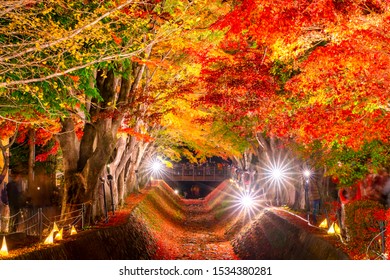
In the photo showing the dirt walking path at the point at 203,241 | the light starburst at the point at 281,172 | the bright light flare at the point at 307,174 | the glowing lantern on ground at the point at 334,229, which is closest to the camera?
the glowing lantern on ground at the point at 334,229

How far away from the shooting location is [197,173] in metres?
61.5

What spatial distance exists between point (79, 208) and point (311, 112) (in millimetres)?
8773

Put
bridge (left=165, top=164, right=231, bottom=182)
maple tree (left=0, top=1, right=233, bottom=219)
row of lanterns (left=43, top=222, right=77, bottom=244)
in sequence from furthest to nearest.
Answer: bridge (left=165, top=164, right=231, bottom=182) → row of lanterns (left=43, top=222, right=77, bottom=244) → maple tree (left=0, top=1, right=233, bottom=219)

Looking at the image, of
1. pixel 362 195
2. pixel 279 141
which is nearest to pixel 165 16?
pixel 362 195

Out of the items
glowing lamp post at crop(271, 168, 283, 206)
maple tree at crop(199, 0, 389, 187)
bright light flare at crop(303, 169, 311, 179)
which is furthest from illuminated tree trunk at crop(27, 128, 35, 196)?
bright light flare at crop(303, 169, 311, 179)

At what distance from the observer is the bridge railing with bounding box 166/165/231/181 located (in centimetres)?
6131

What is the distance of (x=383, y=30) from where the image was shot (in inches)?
400

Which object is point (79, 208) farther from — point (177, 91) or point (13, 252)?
point (177, 91)

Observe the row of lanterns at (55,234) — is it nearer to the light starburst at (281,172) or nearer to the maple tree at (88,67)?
the maple tree at (88,67)

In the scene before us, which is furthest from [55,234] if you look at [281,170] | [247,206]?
[247,206]

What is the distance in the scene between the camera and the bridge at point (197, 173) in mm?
61312

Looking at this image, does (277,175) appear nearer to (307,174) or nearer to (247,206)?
(247,206)

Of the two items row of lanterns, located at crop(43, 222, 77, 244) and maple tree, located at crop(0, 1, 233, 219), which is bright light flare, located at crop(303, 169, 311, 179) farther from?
row of lanterns, located at crop(43, 222, 77, 244)

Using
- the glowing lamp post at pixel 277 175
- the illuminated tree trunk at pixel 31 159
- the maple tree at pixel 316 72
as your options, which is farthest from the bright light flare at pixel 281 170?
the illuminated tree trunk at pixel 31 159
